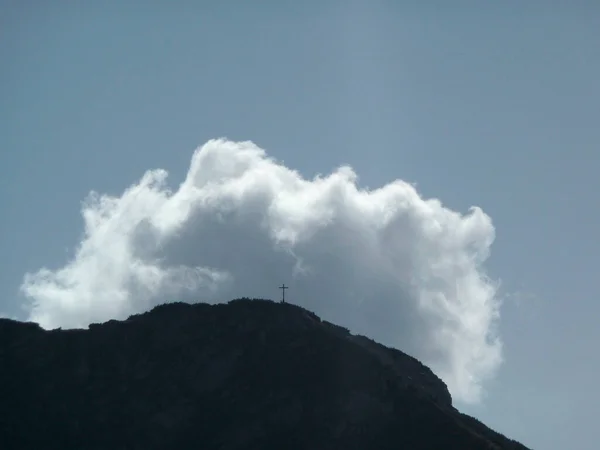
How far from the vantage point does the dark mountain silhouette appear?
14200cm

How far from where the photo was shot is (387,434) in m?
141

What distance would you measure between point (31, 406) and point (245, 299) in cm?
2992

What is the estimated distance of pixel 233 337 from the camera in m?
151

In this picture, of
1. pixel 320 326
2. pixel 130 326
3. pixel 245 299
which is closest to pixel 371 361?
pixel 320 326

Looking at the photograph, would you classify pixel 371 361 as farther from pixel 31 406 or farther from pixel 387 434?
pixel 31 406

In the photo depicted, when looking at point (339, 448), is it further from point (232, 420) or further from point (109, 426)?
point (109, 426)

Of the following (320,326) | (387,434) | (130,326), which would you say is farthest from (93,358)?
(387,434)

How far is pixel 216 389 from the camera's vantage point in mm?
147625

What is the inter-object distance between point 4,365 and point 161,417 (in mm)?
23095

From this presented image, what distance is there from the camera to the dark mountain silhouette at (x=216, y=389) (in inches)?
5591

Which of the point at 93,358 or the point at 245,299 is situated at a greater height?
the point at 245,299

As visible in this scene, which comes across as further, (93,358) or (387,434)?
(93,358)

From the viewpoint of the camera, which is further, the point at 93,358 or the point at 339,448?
the point at 93,358

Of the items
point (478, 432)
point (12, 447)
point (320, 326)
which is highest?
point (320, 326)
